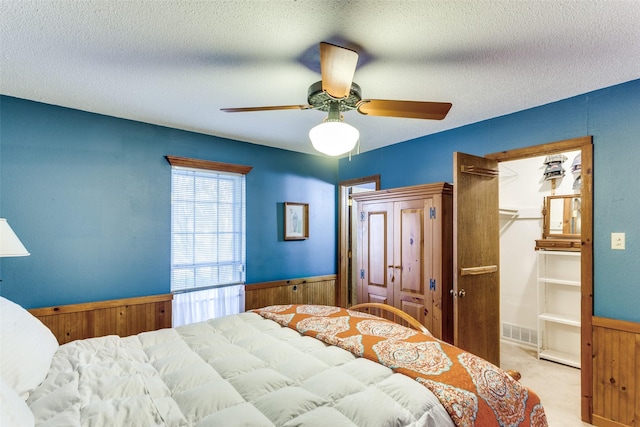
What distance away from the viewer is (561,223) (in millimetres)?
3680

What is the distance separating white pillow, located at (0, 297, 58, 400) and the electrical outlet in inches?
137

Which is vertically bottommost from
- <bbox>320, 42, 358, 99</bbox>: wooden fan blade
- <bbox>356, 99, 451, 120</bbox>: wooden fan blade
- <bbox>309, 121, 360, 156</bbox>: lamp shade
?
<bbox>309, 121, 360, 156</bbox>: lamp shade

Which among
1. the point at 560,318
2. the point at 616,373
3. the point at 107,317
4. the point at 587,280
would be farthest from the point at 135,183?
the point at 560,318

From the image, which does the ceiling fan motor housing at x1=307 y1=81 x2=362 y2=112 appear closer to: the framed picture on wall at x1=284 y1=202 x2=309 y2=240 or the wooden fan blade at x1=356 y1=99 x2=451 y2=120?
the wooden fan blade at x1=356 y1=99 x2=451 y2=120

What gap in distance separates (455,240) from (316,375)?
5.66ft

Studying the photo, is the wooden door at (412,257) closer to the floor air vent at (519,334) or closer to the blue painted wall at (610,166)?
the blue painted wall at (610,166)

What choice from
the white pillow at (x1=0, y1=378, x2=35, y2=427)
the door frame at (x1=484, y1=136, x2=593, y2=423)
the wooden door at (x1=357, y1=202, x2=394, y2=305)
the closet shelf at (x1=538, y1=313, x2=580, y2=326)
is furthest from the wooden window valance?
the closet shelf at (x1=538, y1=313, x2=580, y2=326)

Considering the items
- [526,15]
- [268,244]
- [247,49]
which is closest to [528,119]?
[526,15]

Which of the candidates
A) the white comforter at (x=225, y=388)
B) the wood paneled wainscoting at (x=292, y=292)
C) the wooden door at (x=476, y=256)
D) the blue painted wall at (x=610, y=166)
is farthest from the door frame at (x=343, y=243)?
the white comforter at (x=225, y=388)

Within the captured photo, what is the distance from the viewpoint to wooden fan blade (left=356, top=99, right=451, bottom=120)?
75.4 inches

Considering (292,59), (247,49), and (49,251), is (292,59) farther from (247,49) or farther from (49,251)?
(49,251)

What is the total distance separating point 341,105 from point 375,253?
6.14 ft

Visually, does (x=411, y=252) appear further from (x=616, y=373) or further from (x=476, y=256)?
(x=616, y=373)

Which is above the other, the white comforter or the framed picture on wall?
the framed picture on wall
